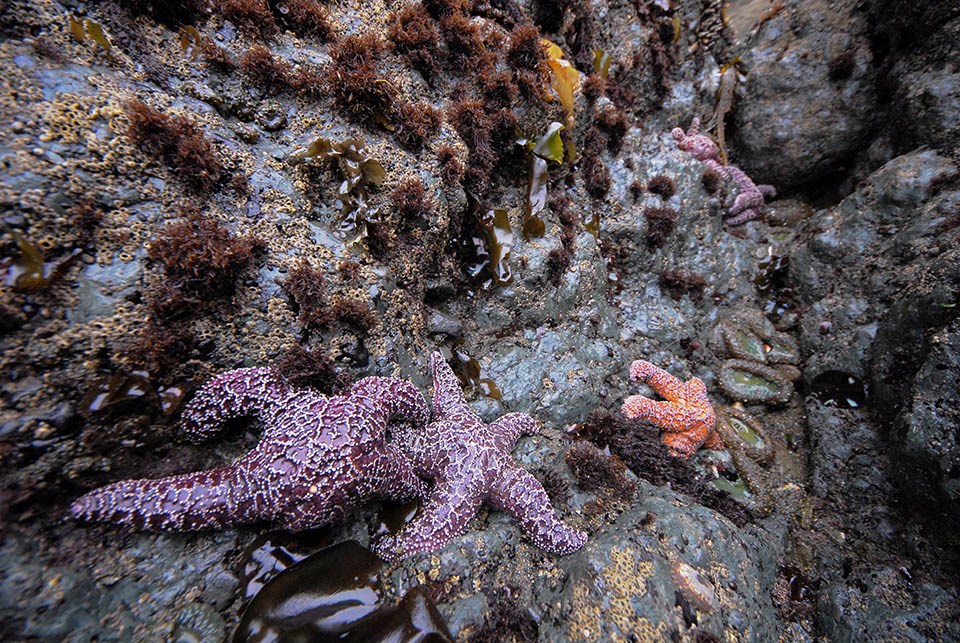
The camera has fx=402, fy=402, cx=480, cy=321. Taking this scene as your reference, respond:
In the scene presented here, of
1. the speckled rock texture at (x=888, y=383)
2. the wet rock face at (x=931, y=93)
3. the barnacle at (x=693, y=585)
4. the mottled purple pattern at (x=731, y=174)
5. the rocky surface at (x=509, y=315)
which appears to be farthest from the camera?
the mottled purple pattern at (x=731, y=174)

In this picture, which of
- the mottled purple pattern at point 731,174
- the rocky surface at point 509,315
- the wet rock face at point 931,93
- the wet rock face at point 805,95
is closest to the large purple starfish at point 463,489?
the rocky surface at point 509,315

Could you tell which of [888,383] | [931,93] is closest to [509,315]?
[888,383]

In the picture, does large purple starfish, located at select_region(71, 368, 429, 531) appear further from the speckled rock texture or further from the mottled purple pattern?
the mottled purple pattern

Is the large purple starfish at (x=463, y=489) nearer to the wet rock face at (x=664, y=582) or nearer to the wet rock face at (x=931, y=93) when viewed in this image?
the wet rock face at (x=664, y=582)

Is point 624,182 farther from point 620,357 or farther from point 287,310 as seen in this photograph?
point 287,310

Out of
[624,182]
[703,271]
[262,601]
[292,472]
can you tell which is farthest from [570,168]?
[262,601]
